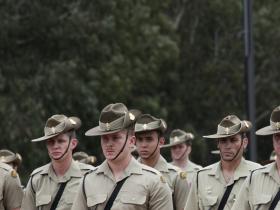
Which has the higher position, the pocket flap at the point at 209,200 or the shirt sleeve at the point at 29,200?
the shirt sleeve at the point at 29,200

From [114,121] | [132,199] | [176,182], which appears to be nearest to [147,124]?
[176,182]

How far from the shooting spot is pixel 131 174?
12.0m

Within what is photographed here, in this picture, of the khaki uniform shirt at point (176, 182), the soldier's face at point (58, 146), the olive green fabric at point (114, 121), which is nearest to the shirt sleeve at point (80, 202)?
the olive green fabric at point (114, 121)

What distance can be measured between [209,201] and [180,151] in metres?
7.60

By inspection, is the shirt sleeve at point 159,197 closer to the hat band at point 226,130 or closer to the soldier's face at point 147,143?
the hat band at point 226,130

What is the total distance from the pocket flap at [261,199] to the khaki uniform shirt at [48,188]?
2609 mm

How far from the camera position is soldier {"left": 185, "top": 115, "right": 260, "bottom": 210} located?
45.9 feet

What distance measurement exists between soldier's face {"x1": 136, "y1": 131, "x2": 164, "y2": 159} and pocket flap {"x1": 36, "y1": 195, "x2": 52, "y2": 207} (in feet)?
6.04

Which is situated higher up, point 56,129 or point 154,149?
point 56,129

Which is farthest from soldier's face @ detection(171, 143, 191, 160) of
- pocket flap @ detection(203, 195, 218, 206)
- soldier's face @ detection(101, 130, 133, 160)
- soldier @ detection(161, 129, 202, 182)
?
soldier's face @ detection(101, 130, 133, 160)

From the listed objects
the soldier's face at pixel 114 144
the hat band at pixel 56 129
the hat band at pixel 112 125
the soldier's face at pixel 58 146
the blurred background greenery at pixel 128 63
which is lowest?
the blurred background greenery at pixel 128 63

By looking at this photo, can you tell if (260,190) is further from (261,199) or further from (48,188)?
(48,188)

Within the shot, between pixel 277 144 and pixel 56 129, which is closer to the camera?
pixel 277 144

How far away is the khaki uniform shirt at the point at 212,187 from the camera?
1392 centimetres
